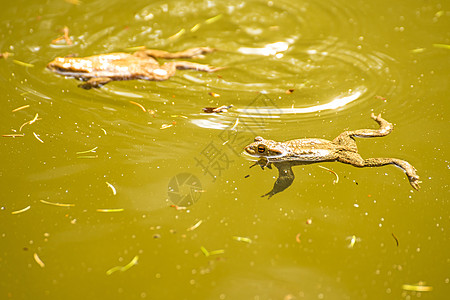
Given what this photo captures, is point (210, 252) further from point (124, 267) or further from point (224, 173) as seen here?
point (224, 173)

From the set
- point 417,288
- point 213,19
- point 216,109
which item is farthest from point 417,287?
point 213,19

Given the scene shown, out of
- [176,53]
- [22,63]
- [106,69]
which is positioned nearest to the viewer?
[106,69]

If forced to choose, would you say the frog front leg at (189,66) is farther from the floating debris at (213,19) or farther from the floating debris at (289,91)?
the floating debris at (213,19)

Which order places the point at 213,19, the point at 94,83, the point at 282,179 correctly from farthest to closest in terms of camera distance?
the point at 213,19 → the point at 94,83 → the point at 282,179

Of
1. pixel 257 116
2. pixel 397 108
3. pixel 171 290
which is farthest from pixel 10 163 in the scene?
pixel 397 108

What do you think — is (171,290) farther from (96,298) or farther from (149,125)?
(149,125)

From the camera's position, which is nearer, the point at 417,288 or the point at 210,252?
the point at 417,288

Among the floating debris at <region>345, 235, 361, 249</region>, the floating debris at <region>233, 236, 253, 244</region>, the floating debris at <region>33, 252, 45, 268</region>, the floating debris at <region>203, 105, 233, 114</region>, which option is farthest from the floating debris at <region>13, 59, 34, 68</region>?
the floating debris at <region>345, 235, 361, 249</region>
